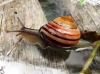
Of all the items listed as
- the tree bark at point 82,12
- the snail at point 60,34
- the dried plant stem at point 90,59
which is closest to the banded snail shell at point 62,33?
the snail at point 60,34

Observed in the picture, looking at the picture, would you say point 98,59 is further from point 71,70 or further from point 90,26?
point 90,26

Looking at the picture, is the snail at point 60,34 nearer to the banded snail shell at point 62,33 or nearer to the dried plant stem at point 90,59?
the banded snail shell at point 62,33

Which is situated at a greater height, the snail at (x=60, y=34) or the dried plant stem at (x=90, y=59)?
the snail at (x=60, y=34)

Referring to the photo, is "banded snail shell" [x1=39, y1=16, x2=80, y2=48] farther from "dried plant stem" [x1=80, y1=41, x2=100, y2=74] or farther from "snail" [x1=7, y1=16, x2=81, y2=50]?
"dried plant stem" [x1=80, y1=41, x2=100, y2=74]

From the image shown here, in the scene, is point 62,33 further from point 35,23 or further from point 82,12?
point 82,12

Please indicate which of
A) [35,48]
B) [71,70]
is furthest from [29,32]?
[71,70]

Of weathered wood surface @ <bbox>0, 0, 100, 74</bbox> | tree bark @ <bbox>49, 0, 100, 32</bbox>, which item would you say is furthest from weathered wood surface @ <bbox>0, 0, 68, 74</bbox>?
tree bark @ <bbox>49, 0, 100, 32</bbox>

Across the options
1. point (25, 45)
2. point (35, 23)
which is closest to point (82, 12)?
point (35, 23)
